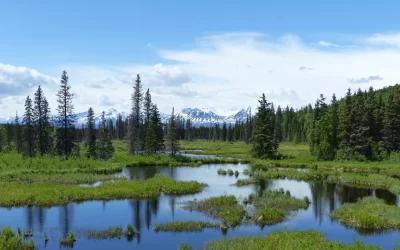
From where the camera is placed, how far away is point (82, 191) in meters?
41.6

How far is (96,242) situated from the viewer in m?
26.3

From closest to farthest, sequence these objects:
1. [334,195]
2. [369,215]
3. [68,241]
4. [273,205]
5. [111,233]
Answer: [68,241] < [111,233] < [369,215] < [273,205] < [334,195]

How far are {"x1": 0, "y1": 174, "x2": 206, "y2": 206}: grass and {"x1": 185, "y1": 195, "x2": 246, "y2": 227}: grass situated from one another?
6999 mm

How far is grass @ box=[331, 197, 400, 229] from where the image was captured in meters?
30.8

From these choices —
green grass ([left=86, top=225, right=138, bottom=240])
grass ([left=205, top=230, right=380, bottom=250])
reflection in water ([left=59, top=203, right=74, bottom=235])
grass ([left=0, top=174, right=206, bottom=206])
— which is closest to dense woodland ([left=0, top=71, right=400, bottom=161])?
grass ([left=0, top=174, right=206, bottom=206])

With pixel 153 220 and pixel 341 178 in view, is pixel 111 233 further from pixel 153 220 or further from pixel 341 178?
→ pixel 341 178

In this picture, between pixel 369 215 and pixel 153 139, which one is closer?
pixel 369 215

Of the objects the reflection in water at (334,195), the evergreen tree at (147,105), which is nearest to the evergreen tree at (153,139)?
the evergreen tree at (147,105)

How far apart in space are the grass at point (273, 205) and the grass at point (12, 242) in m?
17.3

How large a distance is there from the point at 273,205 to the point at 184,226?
1186cm

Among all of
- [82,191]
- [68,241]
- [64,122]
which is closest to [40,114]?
[64,122]

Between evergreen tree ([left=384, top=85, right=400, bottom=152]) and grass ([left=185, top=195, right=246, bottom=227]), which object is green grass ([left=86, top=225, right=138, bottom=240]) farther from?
evergreen tree ([left=384, top=85, right=400, bottom=152])

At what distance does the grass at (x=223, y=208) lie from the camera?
103ft

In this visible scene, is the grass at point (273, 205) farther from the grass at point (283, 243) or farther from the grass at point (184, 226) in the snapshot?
the grass at point (283, 243)
